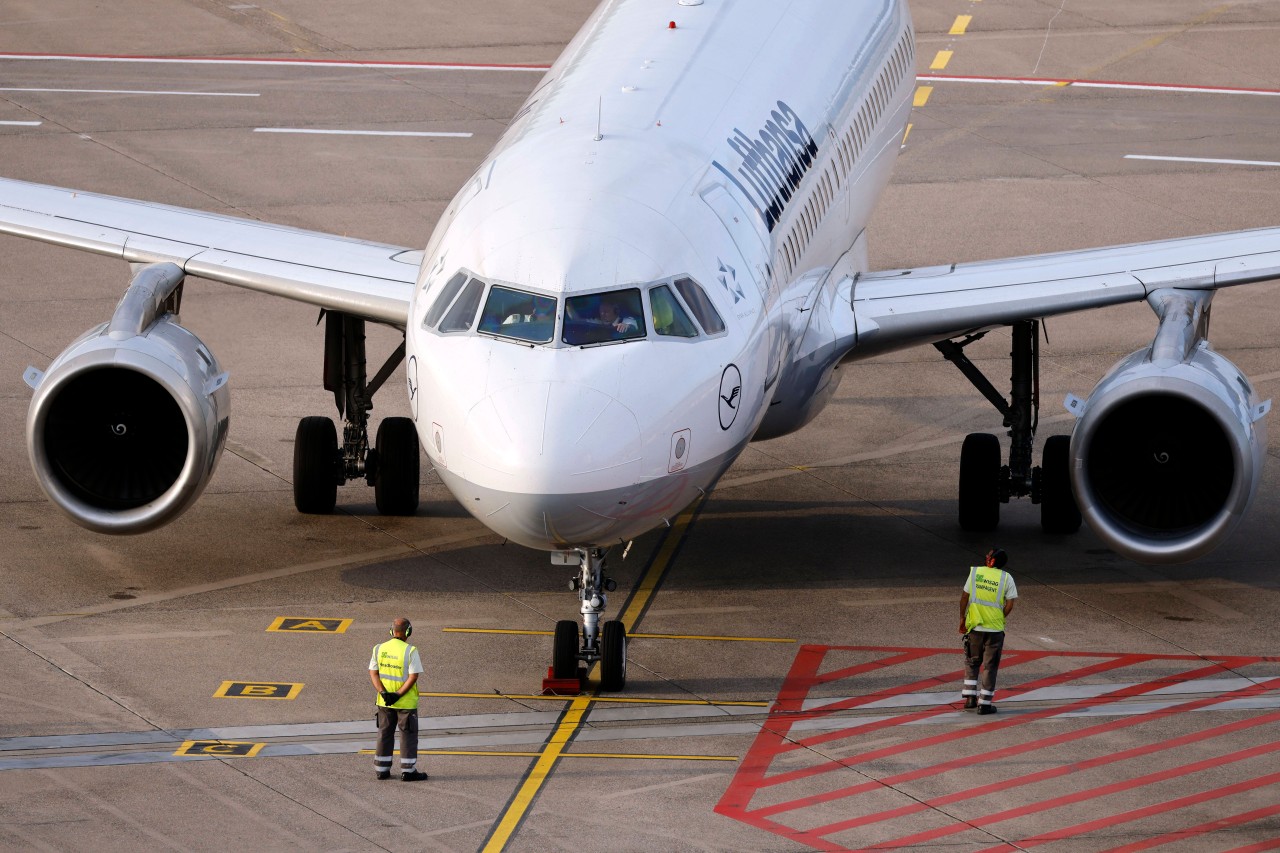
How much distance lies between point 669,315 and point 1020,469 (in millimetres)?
6816

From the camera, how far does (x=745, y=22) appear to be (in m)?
23.4

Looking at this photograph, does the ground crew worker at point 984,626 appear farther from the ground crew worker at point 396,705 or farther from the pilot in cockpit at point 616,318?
the ground crew worker at point 396,705

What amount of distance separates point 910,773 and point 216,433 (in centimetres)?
748

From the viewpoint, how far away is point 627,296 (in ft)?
56.0

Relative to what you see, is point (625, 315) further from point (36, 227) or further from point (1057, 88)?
point (1057, 88)

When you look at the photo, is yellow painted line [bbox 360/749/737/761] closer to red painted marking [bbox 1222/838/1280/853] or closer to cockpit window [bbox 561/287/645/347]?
cockpit window [bbox 561/287/645/347]

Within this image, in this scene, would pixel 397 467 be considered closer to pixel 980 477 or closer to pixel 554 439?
pixel 980 477

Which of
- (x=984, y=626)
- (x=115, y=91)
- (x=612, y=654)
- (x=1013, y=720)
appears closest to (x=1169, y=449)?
(x=984, y=626)

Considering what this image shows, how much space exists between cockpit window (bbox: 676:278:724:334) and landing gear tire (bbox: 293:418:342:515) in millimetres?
6443

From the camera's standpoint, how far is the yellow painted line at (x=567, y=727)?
16.1 m

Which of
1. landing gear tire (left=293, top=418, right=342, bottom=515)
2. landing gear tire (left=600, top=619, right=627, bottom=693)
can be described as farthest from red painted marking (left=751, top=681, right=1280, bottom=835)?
landing gear tire (left=293, top=418, right=342, bottom=515)

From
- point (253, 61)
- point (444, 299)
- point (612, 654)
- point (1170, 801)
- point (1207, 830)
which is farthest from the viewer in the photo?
point (253, 61)

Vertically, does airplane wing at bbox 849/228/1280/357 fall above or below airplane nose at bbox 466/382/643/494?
above

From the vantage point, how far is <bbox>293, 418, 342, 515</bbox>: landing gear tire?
2258 centimetres
